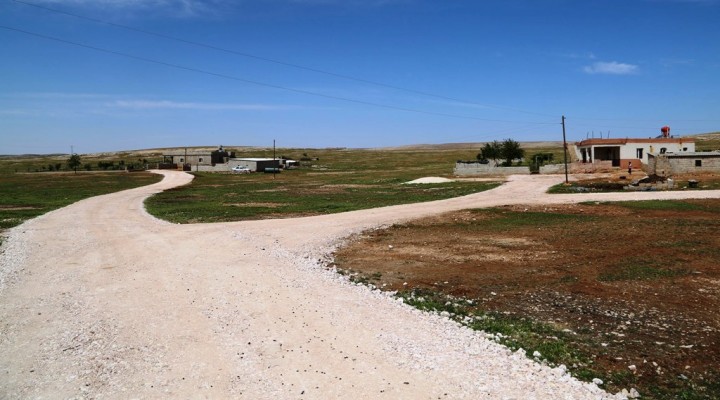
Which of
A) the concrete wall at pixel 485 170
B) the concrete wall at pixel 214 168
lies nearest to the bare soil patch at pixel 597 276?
the concrete wall at pixel 485 170

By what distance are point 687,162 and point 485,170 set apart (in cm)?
2556

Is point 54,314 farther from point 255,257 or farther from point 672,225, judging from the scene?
point 672,225

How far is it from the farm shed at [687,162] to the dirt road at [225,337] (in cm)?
5160

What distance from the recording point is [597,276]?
50.4 feet

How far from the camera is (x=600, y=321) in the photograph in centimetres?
1126

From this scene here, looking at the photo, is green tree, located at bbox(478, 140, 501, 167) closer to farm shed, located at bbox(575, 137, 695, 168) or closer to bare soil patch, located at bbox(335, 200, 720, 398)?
farm shed, located at bbox(575, 137, 695, 168)

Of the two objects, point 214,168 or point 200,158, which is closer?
point 214,168

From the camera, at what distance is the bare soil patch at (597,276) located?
923cm

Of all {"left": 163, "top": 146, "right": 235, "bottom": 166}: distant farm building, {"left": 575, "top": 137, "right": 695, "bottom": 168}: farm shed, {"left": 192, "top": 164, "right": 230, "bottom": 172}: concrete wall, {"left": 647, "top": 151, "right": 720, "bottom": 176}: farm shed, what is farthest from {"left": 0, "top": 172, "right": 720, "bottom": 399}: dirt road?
{"left": 163, "top": 146, "right": 235, "bottom": 166}: distant farm building

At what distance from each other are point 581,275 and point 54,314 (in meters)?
14.8

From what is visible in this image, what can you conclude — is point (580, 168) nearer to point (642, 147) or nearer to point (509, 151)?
point (642, 147)

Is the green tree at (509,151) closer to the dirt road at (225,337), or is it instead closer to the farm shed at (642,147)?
the farm shed at (642,147)

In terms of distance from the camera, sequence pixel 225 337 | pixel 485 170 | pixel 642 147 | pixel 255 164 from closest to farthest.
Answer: pixel 225 337 < pixel 642 147 < pixel 485 170 < pixel 255 164

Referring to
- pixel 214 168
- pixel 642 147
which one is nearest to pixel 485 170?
pixel 642 147
